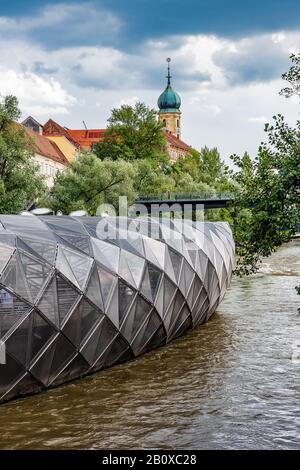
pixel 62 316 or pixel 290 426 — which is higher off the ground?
pixel 62 316

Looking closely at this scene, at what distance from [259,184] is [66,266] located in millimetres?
5489

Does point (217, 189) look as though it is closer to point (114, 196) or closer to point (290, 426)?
point (114, 196)

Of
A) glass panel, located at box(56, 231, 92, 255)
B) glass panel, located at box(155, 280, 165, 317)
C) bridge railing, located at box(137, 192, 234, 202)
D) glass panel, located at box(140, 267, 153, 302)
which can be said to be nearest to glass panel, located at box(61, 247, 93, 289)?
glass panel, located at box(56, 231, 92, 255)

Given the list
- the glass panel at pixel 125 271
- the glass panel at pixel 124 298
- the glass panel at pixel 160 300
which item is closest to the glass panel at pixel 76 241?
the glass panel at pixel 125 271

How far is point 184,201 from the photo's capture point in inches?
2790

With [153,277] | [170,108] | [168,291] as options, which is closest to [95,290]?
[153,277]

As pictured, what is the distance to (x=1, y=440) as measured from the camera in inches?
509

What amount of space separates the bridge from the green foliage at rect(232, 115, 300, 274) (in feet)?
162

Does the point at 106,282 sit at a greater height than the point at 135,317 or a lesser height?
greater

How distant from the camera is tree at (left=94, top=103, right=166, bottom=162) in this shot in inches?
3012

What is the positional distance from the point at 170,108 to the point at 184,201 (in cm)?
9975

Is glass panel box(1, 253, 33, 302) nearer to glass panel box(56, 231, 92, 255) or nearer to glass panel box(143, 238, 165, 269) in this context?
glass panel box(56, 231, 92, 255)

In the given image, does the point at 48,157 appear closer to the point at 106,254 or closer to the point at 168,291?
the point at 168,291
